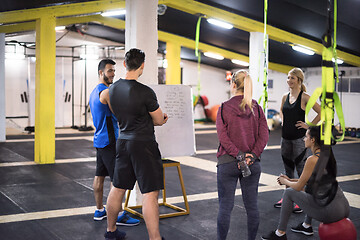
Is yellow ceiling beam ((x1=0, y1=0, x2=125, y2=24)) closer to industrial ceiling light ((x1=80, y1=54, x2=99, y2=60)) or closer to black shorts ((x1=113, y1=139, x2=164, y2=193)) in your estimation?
black shorts ((x1=113, y1=139, x2=164, y2=193))

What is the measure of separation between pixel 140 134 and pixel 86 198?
216 centimetres

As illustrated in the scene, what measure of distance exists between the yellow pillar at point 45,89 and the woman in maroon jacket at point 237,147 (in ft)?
16.6

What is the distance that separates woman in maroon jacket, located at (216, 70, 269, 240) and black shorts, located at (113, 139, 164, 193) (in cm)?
46

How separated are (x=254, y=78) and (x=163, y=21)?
305 centimetres

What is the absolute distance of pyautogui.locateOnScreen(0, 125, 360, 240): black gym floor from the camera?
364 centimetres

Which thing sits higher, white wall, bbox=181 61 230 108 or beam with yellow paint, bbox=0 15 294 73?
beam with yellow paint, bbox=0 15 294 73

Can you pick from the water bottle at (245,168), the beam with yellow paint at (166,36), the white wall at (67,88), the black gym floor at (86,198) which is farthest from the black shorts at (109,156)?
the white wall at (67,88)

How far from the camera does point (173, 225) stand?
3838 millimetres

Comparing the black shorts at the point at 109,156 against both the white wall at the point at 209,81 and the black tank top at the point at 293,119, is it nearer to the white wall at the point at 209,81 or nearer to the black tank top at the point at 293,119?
the black tank top at the point at 293,119

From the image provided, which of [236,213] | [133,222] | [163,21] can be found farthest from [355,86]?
[133,222]

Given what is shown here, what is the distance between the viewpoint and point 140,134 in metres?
2.97

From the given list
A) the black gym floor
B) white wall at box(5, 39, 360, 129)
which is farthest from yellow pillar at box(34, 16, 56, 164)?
white wall at box(5, 39, 360, 129)

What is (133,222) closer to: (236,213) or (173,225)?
(173,225)

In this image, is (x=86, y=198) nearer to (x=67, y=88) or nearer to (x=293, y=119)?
(x=293, y=119)
